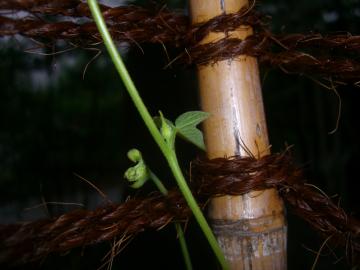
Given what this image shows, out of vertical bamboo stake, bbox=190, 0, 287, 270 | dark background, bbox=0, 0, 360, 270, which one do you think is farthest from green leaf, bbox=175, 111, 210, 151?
dark background, bbox=0, 0, 360, 270

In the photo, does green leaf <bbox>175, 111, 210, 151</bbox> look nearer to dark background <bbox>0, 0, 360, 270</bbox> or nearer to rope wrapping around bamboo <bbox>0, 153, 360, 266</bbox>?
rope wrapping around bamboo <bbox>0, 153, 360, 266</bbox>

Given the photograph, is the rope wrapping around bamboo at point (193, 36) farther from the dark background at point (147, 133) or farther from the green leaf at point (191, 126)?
the dark background at point (147, 133)

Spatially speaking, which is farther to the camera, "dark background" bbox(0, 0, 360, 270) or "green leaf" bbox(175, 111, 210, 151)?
"dark background" bbox(0, 0, 360, 270)

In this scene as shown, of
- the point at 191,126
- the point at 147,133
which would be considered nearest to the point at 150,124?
the point at 191,126

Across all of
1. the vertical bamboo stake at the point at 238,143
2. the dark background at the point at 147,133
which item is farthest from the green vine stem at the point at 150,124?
the dark background at the point at 147,133

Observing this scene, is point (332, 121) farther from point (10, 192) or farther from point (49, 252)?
point (10, 192)

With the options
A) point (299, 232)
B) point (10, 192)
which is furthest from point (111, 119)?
point (299, 232)
